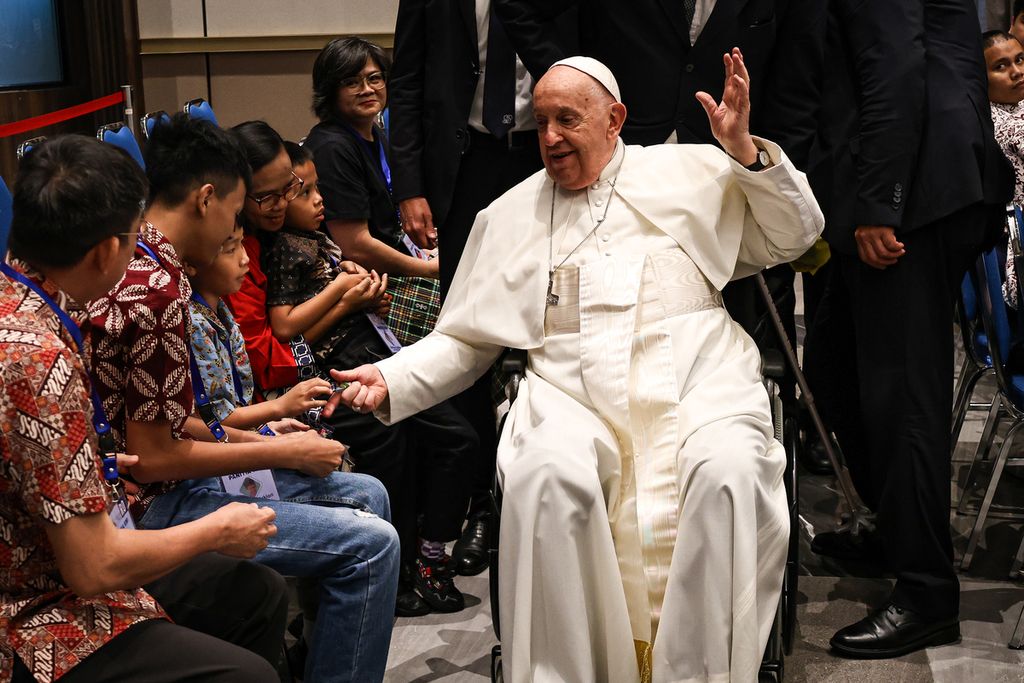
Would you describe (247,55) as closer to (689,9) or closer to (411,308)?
(411,308)

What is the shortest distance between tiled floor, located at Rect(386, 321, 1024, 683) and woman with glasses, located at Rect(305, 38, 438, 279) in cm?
101

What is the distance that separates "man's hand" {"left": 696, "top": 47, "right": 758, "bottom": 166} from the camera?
2.61 m

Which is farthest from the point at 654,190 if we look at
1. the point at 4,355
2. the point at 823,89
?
the point at 4,355

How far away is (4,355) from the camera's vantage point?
1.65 metres

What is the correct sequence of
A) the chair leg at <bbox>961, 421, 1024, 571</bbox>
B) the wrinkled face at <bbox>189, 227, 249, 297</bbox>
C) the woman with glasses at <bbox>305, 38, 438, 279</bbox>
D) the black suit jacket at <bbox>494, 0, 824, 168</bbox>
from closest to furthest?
the wrinkled face at <bbox>189, 227, 249, 297</bbox> < the black suit jacket at <bbox>494, 0, 824, 168</bbox> < the chair leg at <bbox>961, 421, 1024, 571</bbox> < the woman with glasses at <bbox>305, 38, 438, 279</bbox>

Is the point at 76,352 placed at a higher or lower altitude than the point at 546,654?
higher

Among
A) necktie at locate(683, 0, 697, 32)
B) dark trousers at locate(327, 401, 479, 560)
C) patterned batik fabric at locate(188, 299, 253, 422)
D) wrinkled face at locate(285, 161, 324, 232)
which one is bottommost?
dark trousers at locate(327, 401, 479, 560)

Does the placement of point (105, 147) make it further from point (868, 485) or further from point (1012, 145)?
point (1012, 145)

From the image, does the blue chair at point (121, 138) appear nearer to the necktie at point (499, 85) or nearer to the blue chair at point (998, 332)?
the necktie at point (499, 85)

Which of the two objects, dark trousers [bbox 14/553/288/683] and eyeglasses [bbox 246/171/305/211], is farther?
eyeglasses [bbox 246/171/305/211]

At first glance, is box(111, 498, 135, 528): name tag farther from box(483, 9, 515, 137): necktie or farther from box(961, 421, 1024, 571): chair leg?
box(961, 421, 1024, 571): chair leg

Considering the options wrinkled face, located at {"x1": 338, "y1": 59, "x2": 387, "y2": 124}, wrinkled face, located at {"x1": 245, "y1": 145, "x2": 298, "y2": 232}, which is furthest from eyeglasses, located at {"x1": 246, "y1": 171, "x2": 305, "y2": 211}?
wrinkled face, located at {"x1": 338, "y1": 59, "x2": 387, "y2": 124}

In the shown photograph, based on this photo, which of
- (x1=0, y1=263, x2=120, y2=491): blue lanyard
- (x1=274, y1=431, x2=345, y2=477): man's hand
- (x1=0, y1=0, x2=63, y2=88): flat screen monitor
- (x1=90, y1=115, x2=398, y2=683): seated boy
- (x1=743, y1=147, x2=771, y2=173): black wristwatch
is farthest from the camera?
(x1=0, y1=0, x2=63, y2=88): flat screen monitor

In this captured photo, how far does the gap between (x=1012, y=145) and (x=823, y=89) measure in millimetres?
1696
